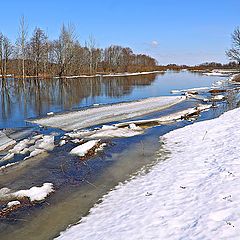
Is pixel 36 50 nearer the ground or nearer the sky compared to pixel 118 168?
nearer the sky

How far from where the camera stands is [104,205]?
7.08 metres

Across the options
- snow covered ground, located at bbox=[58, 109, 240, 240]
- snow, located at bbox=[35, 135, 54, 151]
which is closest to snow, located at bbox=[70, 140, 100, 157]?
snow, located at bbox=[35, 135, 54, 151]

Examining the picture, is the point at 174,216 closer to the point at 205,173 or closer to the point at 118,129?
the point at 205,173

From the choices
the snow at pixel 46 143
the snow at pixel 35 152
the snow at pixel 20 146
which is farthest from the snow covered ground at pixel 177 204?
the snow at pixel 20 146

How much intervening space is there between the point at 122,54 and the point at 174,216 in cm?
12285

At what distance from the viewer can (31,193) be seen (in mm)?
7832

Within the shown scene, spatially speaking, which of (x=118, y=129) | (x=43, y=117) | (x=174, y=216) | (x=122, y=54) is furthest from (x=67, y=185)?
(x=122, y=54)

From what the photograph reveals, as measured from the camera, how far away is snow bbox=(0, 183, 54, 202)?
768cm

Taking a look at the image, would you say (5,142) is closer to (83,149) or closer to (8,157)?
(8,157)

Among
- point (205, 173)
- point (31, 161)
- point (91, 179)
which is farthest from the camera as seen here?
point (31, 161)

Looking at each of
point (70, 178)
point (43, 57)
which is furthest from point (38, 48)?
point (70, 178)

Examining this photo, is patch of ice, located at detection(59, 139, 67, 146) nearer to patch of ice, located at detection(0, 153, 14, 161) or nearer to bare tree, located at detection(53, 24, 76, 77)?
patch of ice, located at detection(0, 153, 14, 161)

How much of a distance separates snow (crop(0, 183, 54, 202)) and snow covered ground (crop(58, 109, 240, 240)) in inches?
65.5

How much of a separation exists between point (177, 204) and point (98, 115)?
1382cm
